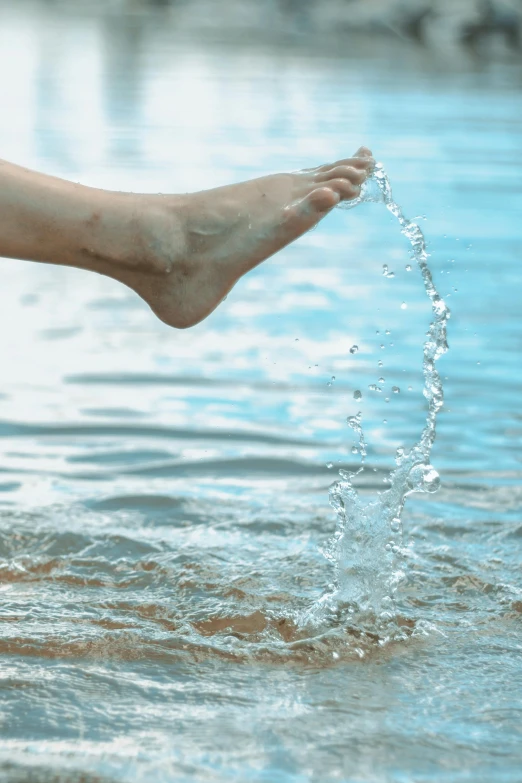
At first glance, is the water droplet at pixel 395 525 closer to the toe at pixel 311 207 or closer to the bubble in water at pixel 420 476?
the bubble in water at pixel 420 476

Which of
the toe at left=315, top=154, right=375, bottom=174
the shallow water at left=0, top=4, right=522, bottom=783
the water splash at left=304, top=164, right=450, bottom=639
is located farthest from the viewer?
the toe at left=315, top=154, right=375, bottom=174

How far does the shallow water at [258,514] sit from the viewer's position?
184 cm

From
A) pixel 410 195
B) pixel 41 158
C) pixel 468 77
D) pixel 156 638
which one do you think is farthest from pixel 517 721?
pixel 468 77

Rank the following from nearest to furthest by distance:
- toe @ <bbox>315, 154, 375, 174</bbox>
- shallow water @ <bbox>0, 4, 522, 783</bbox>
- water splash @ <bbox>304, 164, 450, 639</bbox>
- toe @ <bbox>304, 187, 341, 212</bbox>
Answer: shallow water @ <bbox>0, 4, 522, 783</bbox> < water splash @ <bbox>304, 164, 450, 639</bbox> < toe @ <bbox>304, 187, 341, 212</bbox> < toe @ <bbox>315, 154, 375, 174</bbox>

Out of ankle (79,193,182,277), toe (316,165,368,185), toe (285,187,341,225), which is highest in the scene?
toe (316,165,368,185)

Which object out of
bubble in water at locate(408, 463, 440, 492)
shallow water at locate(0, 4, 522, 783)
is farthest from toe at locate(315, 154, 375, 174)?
shallow water at locate(0, 4, 522, 783)

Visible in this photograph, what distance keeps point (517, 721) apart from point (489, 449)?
1.39 metres

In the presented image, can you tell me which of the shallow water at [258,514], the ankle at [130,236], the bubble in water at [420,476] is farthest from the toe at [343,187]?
the shallow water at [258,514]

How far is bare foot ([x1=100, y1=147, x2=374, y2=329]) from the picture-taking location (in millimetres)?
2508

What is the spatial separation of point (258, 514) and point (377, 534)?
36cm

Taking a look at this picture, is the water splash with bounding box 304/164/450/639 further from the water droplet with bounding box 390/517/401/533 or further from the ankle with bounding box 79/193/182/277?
the ankle with bounding box 79/193/182/277

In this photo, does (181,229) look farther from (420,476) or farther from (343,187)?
(420,476)

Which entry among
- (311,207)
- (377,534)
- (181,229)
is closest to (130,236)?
(181,229)

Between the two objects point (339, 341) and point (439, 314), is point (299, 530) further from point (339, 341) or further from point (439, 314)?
point (339, 341)
